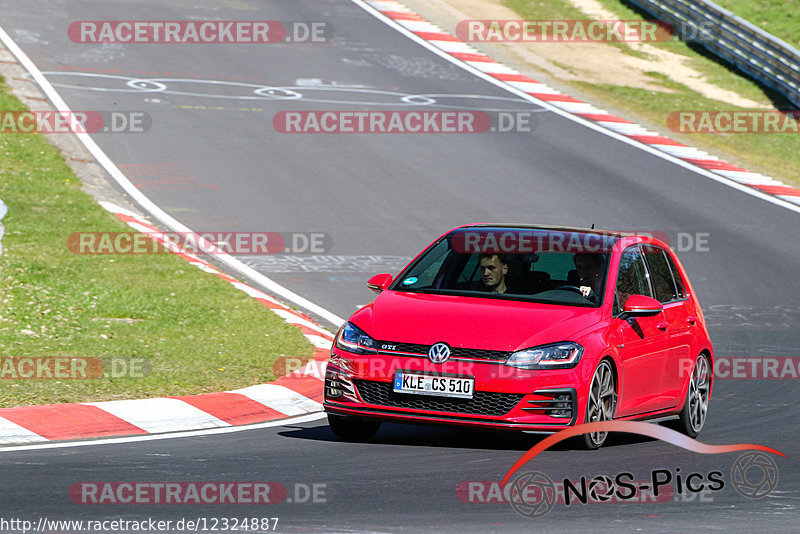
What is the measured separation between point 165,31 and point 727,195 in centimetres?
1439

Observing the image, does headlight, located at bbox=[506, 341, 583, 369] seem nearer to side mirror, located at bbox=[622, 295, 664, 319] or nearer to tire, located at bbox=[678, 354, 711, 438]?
side mirror, located at bbox=[622, 295, 664, 319]

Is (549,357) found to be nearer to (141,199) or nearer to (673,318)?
(673,318)

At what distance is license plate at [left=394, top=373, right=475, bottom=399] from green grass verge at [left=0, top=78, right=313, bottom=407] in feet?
8.92

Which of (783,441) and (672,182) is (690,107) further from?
(783,441)

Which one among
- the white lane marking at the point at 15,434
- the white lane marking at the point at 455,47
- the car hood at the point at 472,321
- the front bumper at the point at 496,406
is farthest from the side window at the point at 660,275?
the white lane marking at the point at 455,47

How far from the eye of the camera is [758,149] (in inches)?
1041

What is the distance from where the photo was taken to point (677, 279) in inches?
433

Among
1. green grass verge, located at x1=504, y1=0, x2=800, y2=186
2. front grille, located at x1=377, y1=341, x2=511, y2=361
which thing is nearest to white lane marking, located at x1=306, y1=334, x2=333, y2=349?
front grille, located at x1=377, y1=341, x2=511, y2=361

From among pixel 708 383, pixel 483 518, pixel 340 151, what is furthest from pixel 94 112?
pixel 483 518

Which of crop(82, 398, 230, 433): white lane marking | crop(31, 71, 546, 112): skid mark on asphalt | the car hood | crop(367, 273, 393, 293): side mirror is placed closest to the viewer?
the car hood

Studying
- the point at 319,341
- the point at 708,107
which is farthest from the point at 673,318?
the point at 708,107

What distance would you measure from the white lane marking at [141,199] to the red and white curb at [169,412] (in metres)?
3.10

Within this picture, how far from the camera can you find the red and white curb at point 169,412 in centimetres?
941

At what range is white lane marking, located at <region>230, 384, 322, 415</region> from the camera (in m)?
10.9
